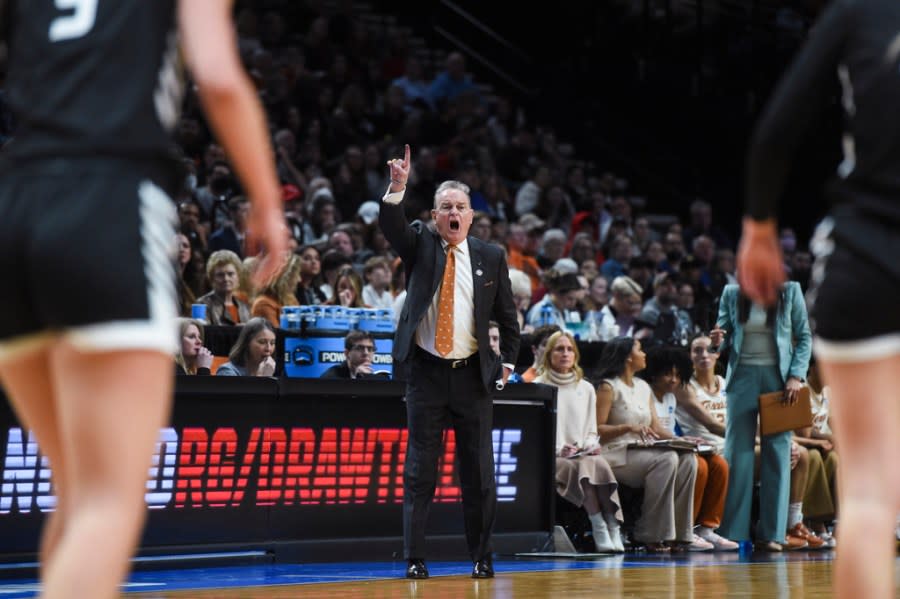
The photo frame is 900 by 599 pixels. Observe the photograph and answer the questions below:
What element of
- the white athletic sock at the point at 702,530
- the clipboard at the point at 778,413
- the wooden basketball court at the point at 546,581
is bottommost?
the wooden basketball court at the point at 546,581

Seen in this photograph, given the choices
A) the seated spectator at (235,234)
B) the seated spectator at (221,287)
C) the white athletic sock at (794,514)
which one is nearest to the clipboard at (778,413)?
the white athletic sock at (794,514)

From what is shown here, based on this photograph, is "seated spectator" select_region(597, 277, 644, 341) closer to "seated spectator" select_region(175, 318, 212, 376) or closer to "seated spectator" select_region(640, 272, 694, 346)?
"seated spectator" select_region(640, 272, 694, 346)

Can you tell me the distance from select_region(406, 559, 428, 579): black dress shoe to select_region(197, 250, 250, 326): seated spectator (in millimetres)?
2893

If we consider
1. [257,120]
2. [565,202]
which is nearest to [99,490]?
[257,120]

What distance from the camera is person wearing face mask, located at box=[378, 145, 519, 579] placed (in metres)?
8.81

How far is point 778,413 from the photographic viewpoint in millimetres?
11383

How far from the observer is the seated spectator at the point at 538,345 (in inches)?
448

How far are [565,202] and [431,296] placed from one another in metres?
9.09

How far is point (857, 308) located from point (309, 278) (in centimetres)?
892

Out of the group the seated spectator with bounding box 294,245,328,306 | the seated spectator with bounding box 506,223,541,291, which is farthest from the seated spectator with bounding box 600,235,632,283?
the seated spectator with bounding box 294,245,328,306

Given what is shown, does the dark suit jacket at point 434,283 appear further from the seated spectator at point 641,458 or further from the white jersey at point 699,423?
the white jersey at point 699,423

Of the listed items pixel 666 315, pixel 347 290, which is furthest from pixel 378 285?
pixel 666 315

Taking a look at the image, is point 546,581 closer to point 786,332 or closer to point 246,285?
point 786,332

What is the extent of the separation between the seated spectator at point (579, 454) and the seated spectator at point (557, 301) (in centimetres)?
159
